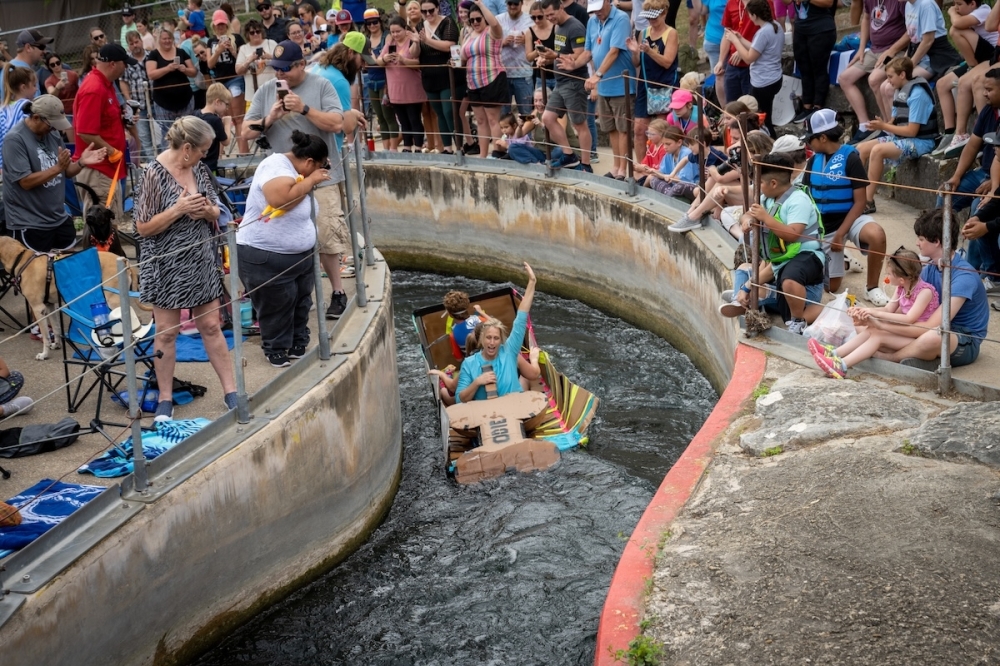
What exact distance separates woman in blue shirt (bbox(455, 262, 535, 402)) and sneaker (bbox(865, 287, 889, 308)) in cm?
266

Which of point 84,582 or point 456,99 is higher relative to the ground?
point 456,99

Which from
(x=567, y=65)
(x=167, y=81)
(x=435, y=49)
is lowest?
(x=567, y=65)

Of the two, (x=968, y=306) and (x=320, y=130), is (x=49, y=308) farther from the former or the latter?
(x=968, y=306)

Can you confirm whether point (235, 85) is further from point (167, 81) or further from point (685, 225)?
point (685, 225)

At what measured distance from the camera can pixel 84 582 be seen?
5.59m

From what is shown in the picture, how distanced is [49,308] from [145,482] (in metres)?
3.03

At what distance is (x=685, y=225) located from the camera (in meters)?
11.2

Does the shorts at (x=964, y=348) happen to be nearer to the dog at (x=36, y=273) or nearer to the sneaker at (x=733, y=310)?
the sneaker at (x=733, y=310)

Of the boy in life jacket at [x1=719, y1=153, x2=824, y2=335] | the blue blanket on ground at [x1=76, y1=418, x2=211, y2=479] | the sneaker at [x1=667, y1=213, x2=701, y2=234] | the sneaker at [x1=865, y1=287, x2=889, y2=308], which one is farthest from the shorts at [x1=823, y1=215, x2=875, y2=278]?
the blue blanket on ground at [x1=76, y1=418, x2=211, y2=479]

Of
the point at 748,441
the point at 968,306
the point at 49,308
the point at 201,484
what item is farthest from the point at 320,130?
the point at 968,306

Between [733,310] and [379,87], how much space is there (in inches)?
323

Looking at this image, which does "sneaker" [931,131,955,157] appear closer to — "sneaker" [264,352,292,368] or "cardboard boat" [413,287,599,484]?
"cardboard boat" [413,287,599,484]

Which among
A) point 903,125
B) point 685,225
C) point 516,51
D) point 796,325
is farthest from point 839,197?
point 516,51

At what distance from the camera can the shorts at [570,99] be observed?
13320 millimetres
